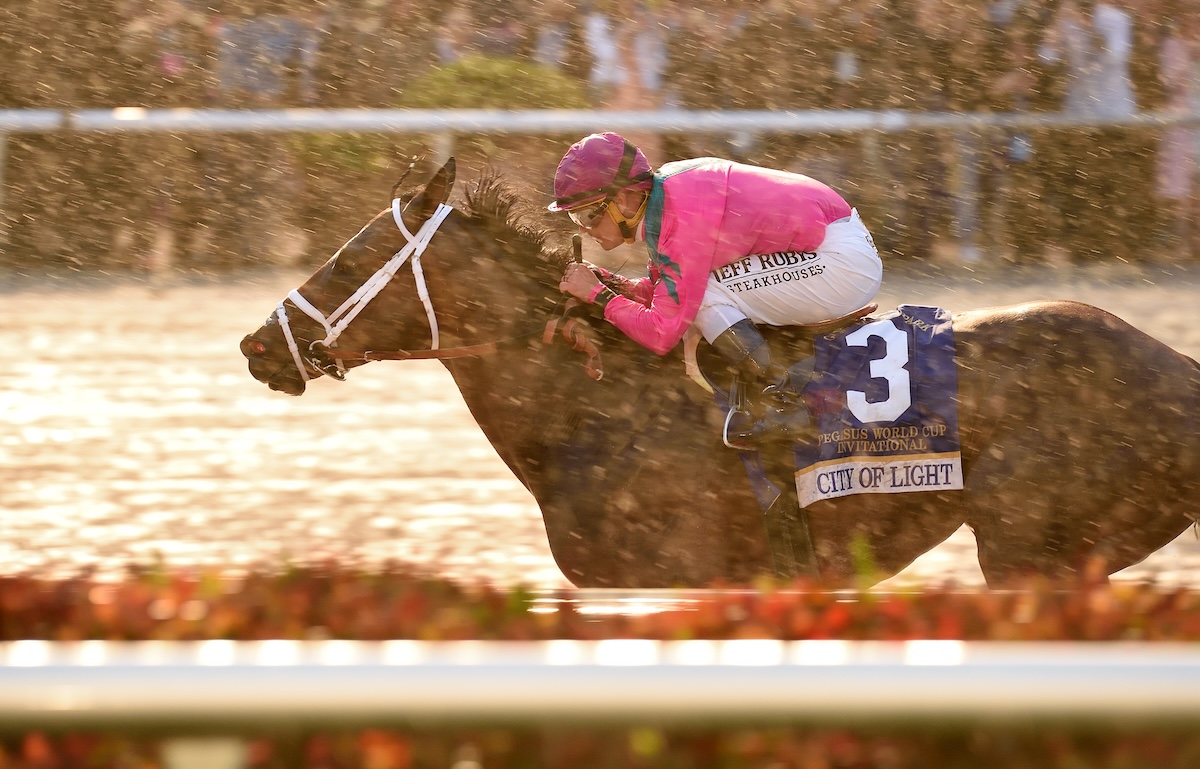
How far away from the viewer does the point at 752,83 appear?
11.6m

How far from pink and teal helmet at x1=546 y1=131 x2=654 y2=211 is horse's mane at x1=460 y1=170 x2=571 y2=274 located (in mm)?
324

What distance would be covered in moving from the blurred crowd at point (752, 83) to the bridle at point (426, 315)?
24.6 ft

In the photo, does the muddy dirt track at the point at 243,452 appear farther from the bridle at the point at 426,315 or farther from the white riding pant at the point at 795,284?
the white riding pant at the point at 795,284

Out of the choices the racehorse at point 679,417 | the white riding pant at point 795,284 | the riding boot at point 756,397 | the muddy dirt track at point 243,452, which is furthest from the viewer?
the muddy dirt track at point 243,452

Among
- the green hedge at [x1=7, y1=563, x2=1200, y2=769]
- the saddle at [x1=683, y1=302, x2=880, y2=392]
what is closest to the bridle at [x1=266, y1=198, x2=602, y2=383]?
the saddle at [x1=683, y1=302, x2=880, y2=392]

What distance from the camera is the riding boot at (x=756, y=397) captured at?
3492mm

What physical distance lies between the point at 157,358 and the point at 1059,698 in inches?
310

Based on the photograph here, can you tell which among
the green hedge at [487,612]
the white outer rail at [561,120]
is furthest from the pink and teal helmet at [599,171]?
the white outer rail at [561,120]

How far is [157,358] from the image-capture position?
8.34m

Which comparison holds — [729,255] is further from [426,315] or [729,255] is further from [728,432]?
[426,315]

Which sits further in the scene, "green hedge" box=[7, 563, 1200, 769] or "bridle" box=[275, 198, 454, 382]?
"bridle" box=[275, 198, 454, 382]

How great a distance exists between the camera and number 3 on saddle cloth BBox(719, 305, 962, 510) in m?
3.45

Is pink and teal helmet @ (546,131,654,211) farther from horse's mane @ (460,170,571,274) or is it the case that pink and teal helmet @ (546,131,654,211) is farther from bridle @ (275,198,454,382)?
bridle @ (275,198,454,382)

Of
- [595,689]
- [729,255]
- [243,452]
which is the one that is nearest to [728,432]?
[729,255]
